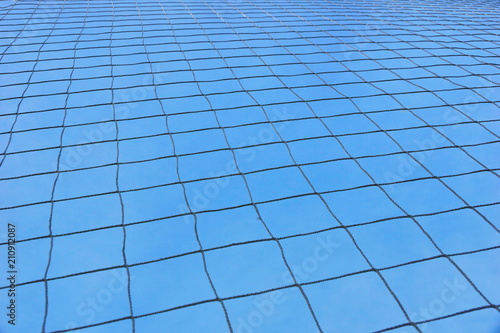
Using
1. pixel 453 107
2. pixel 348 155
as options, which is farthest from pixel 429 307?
pixel 453 107

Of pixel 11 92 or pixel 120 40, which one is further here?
pixel 120 40

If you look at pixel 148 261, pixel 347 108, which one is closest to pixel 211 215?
pixel 148 261

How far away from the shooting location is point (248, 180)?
2.00 m

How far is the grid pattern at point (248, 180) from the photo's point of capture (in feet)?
4.75

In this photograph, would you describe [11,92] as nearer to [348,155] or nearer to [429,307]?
[348,155]

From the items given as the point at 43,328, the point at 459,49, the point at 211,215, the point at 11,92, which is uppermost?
the point at 459,49

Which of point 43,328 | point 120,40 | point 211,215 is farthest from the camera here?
point 120,40

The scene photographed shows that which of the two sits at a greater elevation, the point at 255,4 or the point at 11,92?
the point at 255,4

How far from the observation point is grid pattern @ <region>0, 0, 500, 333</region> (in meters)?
1.45

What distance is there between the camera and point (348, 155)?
7.16 ft

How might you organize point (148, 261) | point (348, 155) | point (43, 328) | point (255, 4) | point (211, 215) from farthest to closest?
1. point (255, 4)
2. point (348, 155)
3. point (211, 215)
4. point (148, 261)
5. point (43, 328)

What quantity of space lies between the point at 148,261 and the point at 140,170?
62cm

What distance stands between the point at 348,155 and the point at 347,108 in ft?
1.72

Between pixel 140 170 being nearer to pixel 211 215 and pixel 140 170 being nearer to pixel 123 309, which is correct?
pixel 211 215
